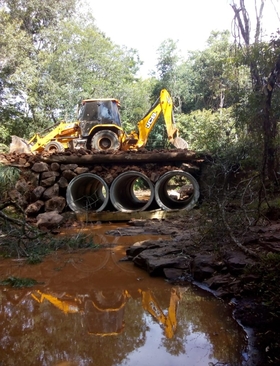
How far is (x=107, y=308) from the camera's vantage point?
3738mm

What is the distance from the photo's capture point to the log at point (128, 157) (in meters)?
9.87

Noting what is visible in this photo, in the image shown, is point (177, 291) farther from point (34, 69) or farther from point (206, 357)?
point (34, 69)

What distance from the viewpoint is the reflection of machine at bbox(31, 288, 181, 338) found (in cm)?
325

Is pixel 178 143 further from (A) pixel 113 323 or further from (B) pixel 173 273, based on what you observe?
(A) pixel 113 323

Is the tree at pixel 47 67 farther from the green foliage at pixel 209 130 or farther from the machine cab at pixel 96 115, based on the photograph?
the machine cab at pixel 96 115

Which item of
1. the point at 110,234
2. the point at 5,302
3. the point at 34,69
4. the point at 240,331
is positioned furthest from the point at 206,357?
the point at 34,69

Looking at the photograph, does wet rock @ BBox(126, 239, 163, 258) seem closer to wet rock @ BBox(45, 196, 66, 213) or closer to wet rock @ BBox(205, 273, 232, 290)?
wet rock @ BBox(205, 273, 232, 290)

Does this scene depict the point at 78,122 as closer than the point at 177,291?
No

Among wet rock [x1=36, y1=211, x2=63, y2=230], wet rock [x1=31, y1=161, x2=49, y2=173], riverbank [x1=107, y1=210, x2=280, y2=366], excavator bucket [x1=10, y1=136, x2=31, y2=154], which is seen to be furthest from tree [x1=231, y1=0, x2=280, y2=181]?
excavator bucket [x1=10, y1=136, x2=31, y2=154]

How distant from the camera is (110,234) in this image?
796cm

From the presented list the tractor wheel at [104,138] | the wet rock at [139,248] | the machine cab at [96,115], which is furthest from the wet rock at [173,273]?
the machine cab at [96,115]

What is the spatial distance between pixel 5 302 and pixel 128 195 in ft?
30.7

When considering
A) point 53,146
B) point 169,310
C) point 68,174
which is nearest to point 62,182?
point 68,174

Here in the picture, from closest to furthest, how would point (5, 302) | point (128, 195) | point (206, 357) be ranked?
point (206, 357) < point (5, 302) < point (128, 195)
